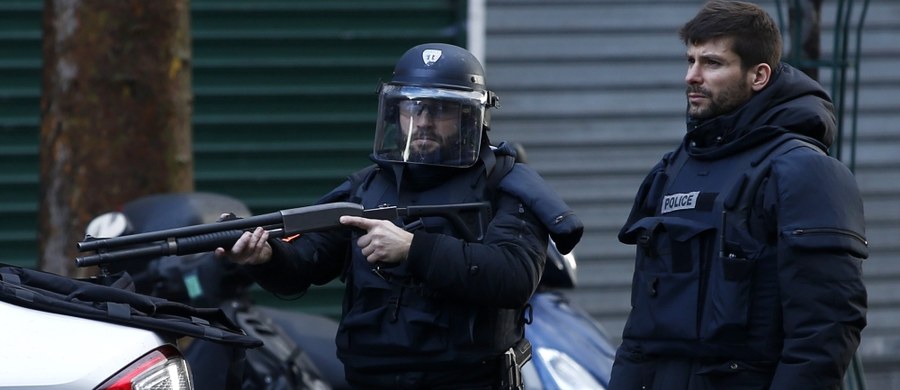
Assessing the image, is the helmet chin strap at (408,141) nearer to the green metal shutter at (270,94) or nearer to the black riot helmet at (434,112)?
the black riot helmet at (434,112)

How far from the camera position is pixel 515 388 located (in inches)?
163

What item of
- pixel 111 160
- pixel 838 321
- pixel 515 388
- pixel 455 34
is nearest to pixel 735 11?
pixel 838 321

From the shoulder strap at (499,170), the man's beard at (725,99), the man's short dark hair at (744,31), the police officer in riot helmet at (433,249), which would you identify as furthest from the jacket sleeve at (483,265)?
→ the man's short dark hair at (744,31)

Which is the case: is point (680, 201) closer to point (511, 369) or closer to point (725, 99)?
point (725, 99)

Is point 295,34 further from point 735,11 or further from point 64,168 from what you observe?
point 735,11

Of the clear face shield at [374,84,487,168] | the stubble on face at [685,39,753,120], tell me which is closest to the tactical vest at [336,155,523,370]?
the clear face shield at [374,84,487,168]

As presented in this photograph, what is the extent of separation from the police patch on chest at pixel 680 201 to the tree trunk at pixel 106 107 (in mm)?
3039

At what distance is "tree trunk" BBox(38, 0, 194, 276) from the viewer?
619 cm

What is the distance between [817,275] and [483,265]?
2.99ft

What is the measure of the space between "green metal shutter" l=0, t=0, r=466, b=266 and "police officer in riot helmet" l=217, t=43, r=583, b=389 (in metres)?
4.13

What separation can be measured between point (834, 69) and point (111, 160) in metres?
3.07

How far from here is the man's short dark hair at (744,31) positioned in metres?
3.81

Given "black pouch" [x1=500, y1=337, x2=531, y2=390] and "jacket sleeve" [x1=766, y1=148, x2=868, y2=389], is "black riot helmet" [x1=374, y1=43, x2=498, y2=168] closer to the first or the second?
"black pouch" [x1=500, y1=337, x2=531, y2=390]

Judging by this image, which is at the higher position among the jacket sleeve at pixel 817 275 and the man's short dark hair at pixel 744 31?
the man's short dark hair at pixel 744 31
